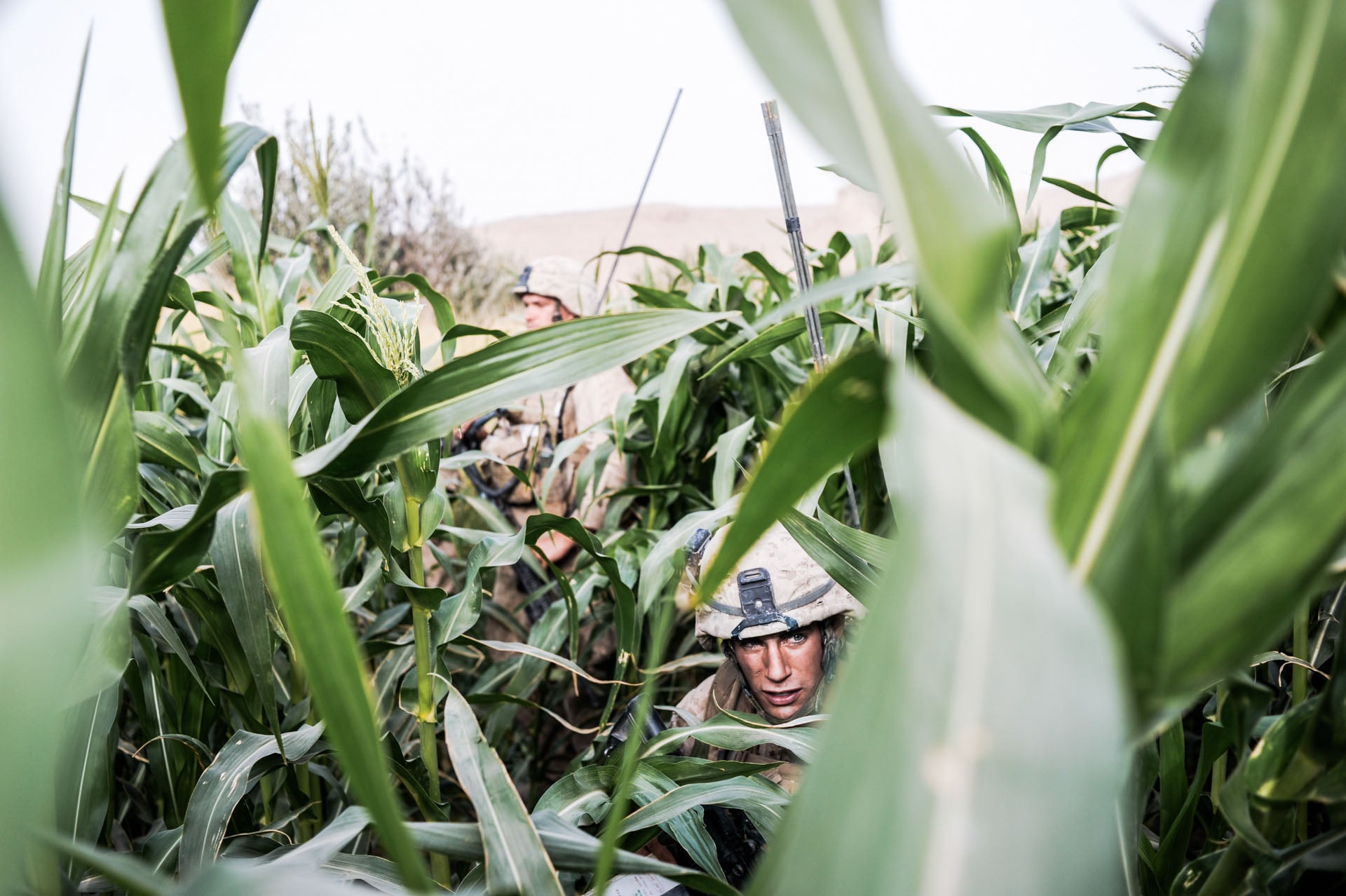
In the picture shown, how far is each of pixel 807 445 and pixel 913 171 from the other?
0.08 meters

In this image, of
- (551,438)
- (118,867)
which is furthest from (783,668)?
(551,438)

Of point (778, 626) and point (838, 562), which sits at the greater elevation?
point (838, 562)

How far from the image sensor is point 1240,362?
19cm

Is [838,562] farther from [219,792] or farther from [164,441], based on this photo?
[164,441]

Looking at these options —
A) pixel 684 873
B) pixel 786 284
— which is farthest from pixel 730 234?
pixel 684 873

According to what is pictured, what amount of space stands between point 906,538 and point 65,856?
0.49 metres

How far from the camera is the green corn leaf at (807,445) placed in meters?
0.22

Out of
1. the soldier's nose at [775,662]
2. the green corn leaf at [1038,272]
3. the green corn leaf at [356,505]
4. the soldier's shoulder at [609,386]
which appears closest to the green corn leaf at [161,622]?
the green corn leaf at [356,505]

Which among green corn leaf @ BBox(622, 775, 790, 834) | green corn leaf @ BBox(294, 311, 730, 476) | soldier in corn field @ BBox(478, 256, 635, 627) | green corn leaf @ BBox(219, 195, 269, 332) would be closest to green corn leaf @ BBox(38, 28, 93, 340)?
green corn leaf @ BBox(294, 311, 730, 476)

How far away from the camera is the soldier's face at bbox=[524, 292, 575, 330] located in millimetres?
2303

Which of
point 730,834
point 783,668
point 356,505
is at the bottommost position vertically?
point 730,834

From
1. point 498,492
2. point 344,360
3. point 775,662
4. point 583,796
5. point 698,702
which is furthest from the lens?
point 498,492

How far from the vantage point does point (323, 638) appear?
202 millimetres

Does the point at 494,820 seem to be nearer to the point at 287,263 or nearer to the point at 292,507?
the point at 292,507
